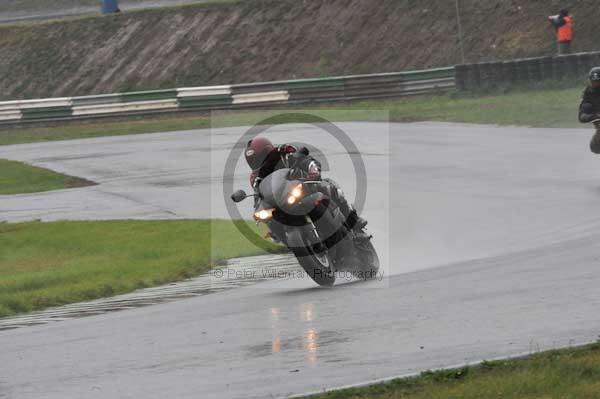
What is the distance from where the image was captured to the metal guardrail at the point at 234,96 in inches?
1415

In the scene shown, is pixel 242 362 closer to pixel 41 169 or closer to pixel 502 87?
pixel 41 169

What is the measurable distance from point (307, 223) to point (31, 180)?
16410mm

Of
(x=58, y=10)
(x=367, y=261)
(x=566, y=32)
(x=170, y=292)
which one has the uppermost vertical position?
(x=58, y=10)

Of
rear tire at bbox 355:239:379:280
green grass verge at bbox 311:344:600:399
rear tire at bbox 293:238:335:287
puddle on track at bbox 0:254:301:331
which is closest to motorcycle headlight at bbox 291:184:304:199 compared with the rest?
rear tire at bbox 293:238:335:287

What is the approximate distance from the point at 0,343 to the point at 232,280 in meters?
3.53

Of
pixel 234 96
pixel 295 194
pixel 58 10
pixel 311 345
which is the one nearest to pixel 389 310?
pixel 311 345

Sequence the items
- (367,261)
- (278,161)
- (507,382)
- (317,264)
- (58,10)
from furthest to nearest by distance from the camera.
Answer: (58,10)
(367,261)
(278,161)
(317,264)
(507,382)

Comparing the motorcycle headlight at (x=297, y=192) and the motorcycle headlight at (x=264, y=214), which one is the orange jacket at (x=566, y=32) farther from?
the motorcycle headlight at (x=264, y=214)

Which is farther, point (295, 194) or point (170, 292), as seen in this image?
point (170, 292)

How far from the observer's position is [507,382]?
681 cm

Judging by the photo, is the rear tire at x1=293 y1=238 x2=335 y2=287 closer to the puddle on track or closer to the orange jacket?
the puddle on track

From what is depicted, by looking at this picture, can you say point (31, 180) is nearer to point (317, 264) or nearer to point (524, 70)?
point (524, 70)

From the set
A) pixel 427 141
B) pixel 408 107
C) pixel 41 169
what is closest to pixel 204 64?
pixel 408 107

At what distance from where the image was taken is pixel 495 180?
18469mm
